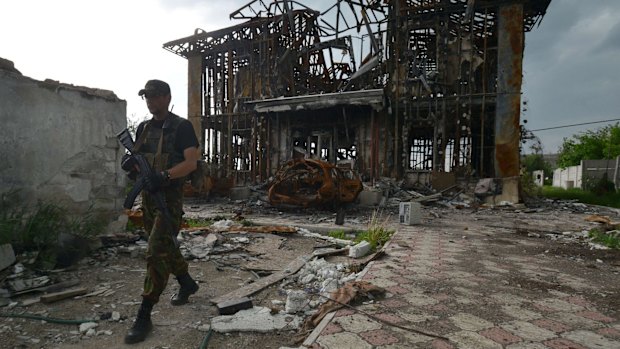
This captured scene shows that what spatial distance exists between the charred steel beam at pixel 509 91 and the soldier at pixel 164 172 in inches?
451

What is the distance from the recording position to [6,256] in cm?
311

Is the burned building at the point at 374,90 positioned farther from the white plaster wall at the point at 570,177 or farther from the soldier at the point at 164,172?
the white plaster wall at the point at 570,177

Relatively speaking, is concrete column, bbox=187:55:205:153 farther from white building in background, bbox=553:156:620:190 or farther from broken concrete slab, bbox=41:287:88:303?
white building in background, bbox=553:156:620:190

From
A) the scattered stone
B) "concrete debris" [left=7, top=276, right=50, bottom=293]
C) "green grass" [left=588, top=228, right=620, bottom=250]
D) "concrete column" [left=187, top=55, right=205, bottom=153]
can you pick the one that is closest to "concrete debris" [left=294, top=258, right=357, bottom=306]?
the scattered stone

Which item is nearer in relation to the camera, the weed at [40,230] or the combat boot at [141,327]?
the combat boot at [141,327]

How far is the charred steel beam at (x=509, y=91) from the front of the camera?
11383 millimetres

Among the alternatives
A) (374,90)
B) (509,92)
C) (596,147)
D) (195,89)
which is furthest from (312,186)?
(596,147)

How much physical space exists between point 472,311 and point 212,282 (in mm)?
2370

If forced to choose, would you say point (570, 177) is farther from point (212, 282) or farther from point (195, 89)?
point (212, 282)

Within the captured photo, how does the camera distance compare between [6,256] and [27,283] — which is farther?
[6,256]

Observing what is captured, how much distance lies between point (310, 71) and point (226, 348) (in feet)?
51.0

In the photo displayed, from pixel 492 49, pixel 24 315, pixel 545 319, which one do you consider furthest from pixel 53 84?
pixel 492 49

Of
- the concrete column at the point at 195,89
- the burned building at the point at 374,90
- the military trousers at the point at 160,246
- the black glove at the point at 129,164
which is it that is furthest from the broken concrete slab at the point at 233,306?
the concrete column at the point at 195,89

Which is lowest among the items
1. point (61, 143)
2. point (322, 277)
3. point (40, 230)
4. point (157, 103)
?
point (322, 277)
